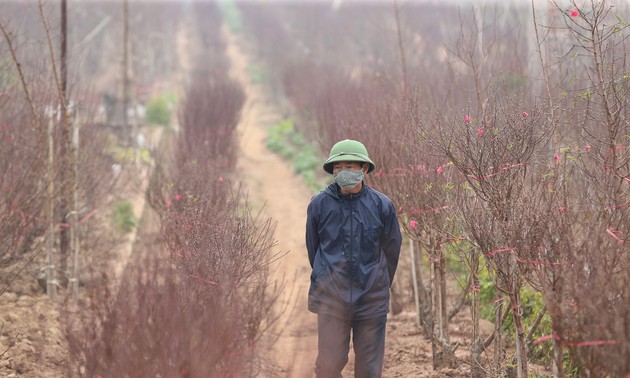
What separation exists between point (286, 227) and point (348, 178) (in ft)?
31.5

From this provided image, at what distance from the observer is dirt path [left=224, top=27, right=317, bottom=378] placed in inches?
277

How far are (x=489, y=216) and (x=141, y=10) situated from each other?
3389cm

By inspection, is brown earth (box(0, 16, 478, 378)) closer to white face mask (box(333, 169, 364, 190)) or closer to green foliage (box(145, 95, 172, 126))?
white face mask (box(333, 169, 364, 190))

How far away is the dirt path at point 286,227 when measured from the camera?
7047mm

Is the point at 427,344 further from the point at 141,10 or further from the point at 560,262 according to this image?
the point at 141,10

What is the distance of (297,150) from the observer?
22297 mm

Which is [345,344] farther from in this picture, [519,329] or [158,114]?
[158,114]

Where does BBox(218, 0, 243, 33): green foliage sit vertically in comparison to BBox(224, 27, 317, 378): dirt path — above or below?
above

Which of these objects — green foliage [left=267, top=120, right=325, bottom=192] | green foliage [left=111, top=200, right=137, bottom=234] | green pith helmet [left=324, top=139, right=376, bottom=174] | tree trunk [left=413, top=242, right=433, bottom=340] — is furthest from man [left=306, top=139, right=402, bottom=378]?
green foliage [left=267, top=120, right=325, bottom=192]

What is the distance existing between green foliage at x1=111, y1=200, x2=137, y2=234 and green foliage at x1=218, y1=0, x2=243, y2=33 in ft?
159

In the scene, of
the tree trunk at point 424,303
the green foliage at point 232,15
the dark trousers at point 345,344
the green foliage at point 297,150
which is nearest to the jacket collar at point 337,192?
the dark trousers at point 345,344

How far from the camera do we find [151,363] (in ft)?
12.1

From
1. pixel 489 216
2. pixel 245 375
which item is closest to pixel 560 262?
pixel 489 216

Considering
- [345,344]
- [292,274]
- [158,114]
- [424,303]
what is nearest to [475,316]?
[345,344]
